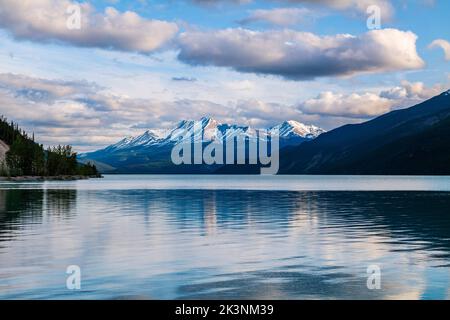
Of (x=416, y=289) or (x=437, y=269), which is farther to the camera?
(x=437, y=269)

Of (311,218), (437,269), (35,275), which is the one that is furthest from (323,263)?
(311,218)

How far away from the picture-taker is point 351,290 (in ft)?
96.6

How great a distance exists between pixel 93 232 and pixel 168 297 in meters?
31.2

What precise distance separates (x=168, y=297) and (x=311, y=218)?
166ft

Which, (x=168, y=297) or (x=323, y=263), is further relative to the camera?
(x=323, y=263)

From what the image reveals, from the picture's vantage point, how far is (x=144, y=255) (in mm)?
41688

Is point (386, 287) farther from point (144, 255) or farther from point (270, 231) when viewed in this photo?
point (270, 231)

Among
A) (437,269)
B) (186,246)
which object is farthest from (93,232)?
(437,269)
